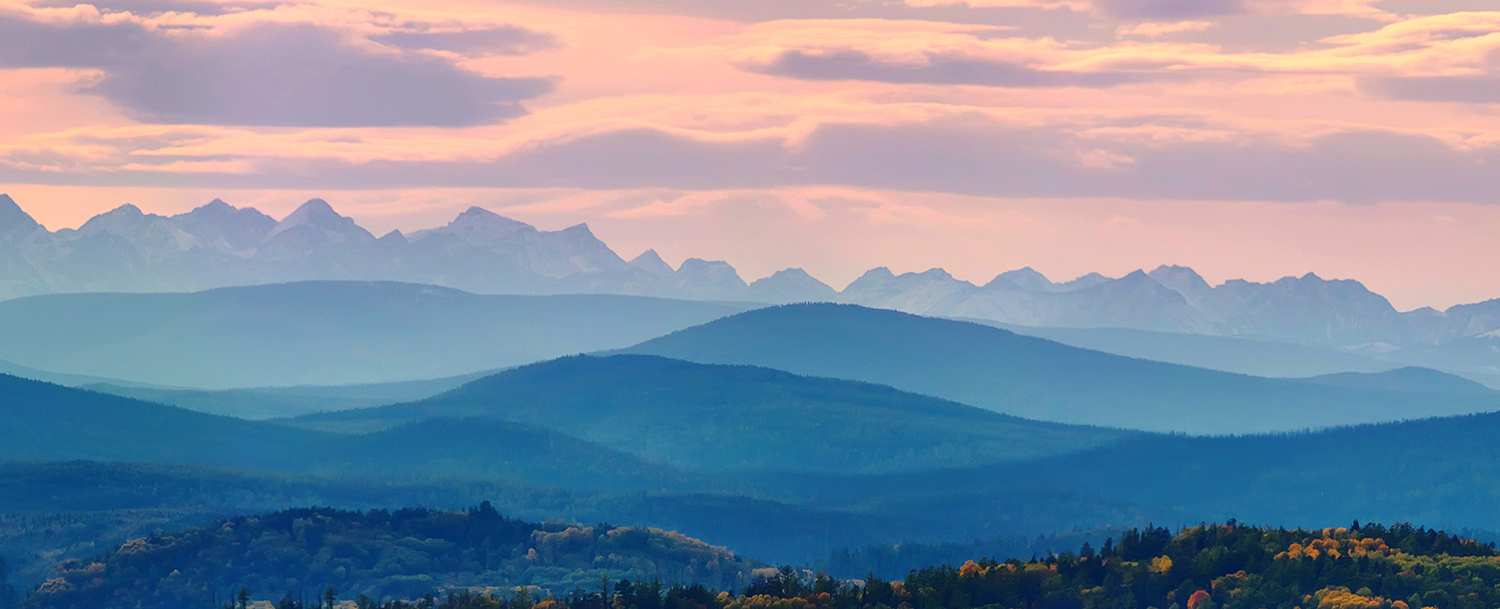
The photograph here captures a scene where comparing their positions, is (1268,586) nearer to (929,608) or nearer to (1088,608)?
(1088,608)

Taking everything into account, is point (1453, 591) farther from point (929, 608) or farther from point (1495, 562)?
point (929, 608)

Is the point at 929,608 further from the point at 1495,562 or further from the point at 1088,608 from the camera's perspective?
the point at 1495,562

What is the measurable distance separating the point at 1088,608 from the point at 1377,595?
27438 mm

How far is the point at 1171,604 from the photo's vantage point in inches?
7844

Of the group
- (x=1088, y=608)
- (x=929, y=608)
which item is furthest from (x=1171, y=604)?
(x=929, y=608)

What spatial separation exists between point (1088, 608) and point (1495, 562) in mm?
39854

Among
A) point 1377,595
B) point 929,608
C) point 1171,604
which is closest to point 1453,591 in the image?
point 1377,595

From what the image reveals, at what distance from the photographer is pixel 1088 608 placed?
200 m

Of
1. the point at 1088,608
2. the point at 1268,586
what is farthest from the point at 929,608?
the point at 1268,586

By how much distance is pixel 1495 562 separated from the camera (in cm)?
19738

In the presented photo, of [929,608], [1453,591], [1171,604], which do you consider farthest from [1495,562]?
[929,608]

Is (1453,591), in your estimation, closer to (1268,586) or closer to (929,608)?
(1268,586)

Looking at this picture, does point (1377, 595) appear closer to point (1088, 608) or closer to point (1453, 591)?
point (1453, 591)

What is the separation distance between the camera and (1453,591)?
616 feet
